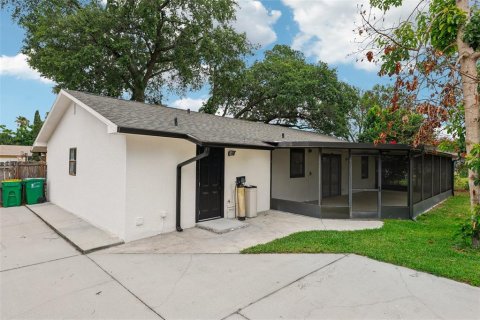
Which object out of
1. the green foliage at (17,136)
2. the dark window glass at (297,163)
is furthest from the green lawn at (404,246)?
the green foliage at (17,136)

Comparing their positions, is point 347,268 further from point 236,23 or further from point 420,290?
point 236,23

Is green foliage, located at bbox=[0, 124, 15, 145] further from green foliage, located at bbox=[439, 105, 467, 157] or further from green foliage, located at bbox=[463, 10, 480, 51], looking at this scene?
green foliage, located at bbox=[463, 10, 480, 51]

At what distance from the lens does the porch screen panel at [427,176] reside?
1023cm

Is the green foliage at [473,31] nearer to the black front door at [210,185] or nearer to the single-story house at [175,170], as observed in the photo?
the single-story house at [175,170]

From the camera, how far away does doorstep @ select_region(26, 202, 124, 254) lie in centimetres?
536

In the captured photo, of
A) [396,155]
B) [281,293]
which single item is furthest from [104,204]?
[396,155]

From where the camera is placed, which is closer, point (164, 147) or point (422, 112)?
point (422, 112)

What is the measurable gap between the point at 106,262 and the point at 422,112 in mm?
6134

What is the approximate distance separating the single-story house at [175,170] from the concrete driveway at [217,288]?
157 centimetres

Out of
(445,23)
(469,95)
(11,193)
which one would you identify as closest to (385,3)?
(445,23)

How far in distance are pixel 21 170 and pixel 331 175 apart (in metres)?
13.3

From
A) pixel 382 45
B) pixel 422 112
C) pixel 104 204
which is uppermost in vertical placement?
pixel 382 45

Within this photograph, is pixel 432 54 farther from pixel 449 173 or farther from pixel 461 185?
pixel 461 185

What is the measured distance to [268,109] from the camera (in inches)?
933
